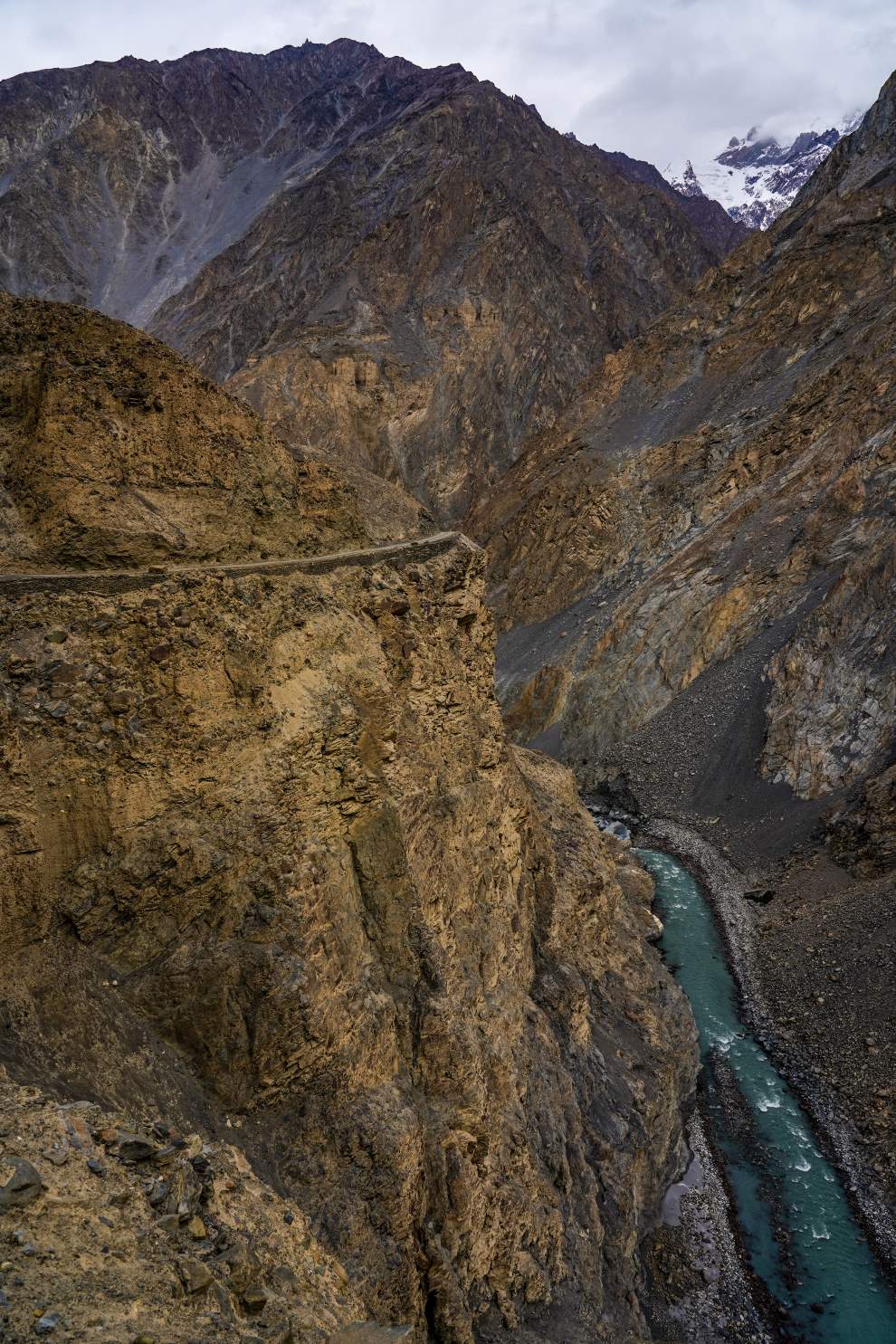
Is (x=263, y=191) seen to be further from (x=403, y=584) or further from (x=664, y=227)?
(x=403, y=584)

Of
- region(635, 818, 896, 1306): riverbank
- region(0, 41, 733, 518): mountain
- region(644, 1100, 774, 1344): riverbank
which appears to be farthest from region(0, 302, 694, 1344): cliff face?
region(0, 41, 733, 518): mountain

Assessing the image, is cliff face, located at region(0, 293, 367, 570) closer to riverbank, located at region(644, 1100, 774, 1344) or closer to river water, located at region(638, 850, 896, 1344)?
riverbank, located at region(644, 1100, 774, 1344)

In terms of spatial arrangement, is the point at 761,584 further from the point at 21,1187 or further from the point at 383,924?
the point at 21,1187

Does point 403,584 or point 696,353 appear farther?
point 696,353

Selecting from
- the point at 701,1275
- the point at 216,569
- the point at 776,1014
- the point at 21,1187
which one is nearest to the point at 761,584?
the point at 776,1014

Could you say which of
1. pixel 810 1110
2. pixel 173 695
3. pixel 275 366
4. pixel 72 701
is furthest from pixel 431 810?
pixel 275 366
